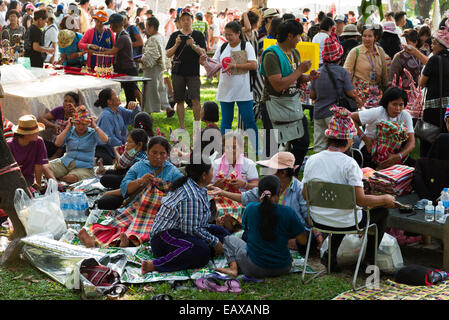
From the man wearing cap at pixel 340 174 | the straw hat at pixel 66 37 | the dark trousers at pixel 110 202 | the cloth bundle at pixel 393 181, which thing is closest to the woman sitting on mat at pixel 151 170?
the dark trousers at pixel 110 202

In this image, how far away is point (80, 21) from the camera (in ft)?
47.8

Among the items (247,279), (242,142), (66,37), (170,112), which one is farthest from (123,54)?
(247,279)

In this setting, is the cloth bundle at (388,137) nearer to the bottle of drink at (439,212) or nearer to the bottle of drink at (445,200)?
the bottle of drink at (445,200)

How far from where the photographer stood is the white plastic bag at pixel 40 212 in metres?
5.45

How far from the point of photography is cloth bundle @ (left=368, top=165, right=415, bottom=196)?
5426 mm

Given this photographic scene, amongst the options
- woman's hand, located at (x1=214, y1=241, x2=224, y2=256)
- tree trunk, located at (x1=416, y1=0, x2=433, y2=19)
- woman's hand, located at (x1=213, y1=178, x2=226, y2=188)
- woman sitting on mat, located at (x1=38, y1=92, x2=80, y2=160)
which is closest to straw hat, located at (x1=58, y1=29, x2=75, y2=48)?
woman sitting on mat, located at (x1=38, y1=92, x2=80, y2=160)

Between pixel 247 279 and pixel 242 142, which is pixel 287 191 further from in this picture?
pixel 242 142

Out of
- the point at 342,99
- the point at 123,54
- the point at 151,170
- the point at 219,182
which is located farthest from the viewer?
the point at 123,54

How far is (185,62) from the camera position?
31.4 ft

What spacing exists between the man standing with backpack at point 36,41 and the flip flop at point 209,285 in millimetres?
8376

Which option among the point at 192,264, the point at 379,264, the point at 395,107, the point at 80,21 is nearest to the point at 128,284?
the point at 192,264

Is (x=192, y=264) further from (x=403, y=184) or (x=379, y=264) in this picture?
(x=403, y=184)

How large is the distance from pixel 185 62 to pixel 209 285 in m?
5.47
